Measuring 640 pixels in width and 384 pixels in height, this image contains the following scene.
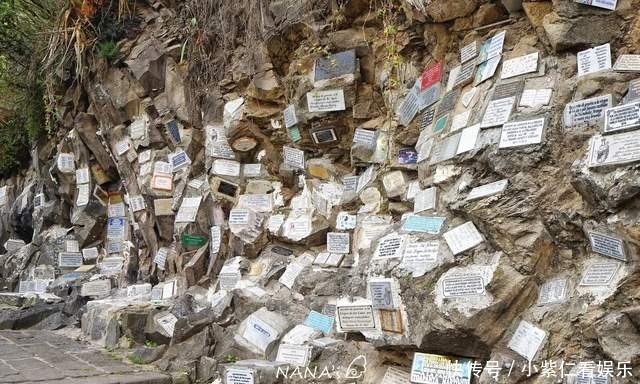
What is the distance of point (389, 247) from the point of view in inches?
161

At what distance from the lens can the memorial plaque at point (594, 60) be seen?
3.62 m

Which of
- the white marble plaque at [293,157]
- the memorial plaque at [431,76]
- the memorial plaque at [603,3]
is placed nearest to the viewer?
the memorial plaque at [603,3]

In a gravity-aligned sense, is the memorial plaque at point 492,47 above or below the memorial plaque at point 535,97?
above

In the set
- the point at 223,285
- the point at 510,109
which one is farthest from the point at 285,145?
the point at 510,109

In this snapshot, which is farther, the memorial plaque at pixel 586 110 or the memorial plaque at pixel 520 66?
the memorial plaque at pixel 520 66

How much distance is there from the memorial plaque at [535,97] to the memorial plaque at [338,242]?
1.87 m

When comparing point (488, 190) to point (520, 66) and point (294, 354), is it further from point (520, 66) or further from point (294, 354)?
point (294, 354)

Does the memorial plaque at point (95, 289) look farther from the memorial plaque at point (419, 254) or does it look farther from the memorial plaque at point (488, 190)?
the memorial plaque at point (488, 190)

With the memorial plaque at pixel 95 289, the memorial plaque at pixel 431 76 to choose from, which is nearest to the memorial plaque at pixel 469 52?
the memorial plaque at pixel 431 76

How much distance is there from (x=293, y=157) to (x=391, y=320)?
2263 mm

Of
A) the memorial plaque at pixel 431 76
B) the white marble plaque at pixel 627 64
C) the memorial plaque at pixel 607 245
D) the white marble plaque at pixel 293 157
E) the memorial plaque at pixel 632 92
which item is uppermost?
the memorial plaque at pixel 431 76

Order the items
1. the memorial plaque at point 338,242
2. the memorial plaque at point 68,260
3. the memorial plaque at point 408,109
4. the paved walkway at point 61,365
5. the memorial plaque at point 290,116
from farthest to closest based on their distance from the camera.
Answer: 1. the memorial plaque at point 68,260
2. the memorial plaque at point 290,116
3. the memorial plaque at point 338,242
4. the memorial plaque at point 408,109
5. the paved walkway at point 61,365

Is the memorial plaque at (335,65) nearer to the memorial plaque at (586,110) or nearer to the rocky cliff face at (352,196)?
the rocky cliff face at (352,196)

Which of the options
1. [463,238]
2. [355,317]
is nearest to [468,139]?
[463,238]
